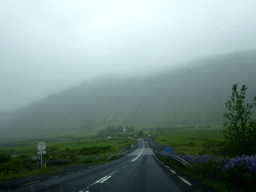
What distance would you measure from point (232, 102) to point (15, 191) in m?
17.0

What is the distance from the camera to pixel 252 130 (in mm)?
16219

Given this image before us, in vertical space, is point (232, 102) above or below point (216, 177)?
above

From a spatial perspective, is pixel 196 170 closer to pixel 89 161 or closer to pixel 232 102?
pixel 232 102

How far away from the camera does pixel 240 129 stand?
1695cm

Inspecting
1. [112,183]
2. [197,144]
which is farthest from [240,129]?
[197,144]

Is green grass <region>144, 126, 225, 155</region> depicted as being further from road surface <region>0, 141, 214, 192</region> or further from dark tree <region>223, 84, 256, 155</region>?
road surface <region>0, 141, 214, 192</region>

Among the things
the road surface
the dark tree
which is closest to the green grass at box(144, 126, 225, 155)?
the dark tree

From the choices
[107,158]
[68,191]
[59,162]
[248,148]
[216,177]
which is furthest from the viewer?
[107,158]

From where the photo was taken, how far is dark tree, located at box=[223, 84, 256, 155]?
1620 cm

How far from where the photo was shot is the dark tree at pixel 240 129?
16.2 m

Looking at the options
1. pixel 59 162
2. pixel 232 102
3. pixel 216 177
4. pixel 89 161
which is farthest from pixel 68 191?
pixel 89 161

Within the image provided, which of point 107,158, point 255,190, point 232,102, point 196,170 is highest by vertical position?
point 232,102

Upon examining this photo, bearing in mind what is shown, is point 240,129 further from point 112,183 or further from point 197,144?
point 197,144

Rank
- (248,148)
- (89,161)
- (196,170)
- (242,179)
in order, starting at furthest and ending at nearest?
(89,161) → (248,148) → (196,170) → (242,179)
